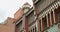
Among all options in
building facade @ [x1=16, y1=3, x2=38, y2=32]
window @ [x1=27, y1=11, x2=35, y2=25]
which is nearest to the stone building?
building facade @ [x1=16, y1=3, x2=38, y2=32]

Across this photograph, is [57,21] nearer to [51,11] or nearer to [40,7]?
[51,11]

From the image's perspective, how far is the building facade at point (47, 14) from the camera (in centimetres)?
2036

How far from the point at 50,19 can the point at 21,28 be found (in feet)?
28.9

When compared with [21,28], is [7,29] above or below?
above

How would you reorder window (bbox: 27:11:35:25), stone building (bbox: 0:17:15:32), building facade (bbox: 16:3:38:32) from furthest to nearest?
stone building (bbox: 0:17:15:32), window (bbox: 27:11:35:25), building facade (bbox: 16:3:38:32)

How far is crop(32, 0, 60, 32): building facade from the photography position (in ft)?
66.8

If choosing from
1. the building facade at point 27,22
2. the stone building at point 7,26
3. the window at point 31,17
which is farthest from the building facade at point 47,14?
the stone building at point 7,26

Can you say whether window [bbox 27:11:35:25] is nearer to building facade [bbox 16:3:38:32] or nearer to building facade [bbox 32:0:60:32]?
building facade [bbox 16:3:38:32]

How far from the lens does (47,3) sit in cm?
2238

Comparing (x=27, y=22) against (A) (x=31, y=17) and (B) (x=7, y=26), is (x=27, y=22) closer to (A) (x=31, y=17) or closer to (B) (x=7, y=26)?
(A) (x=31, y=17)

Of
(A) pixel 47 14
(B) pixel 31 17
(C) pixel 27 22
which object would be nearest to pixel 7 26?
(C) pixel 27 22

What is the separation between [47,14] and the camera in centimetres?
2206

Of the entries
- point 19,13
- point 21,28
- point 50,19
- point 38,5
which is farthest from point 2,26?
point 50,19

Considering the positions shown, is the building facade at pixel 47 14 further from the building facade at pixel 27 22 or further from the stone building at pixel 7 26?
the stone building at pixel 7 26
